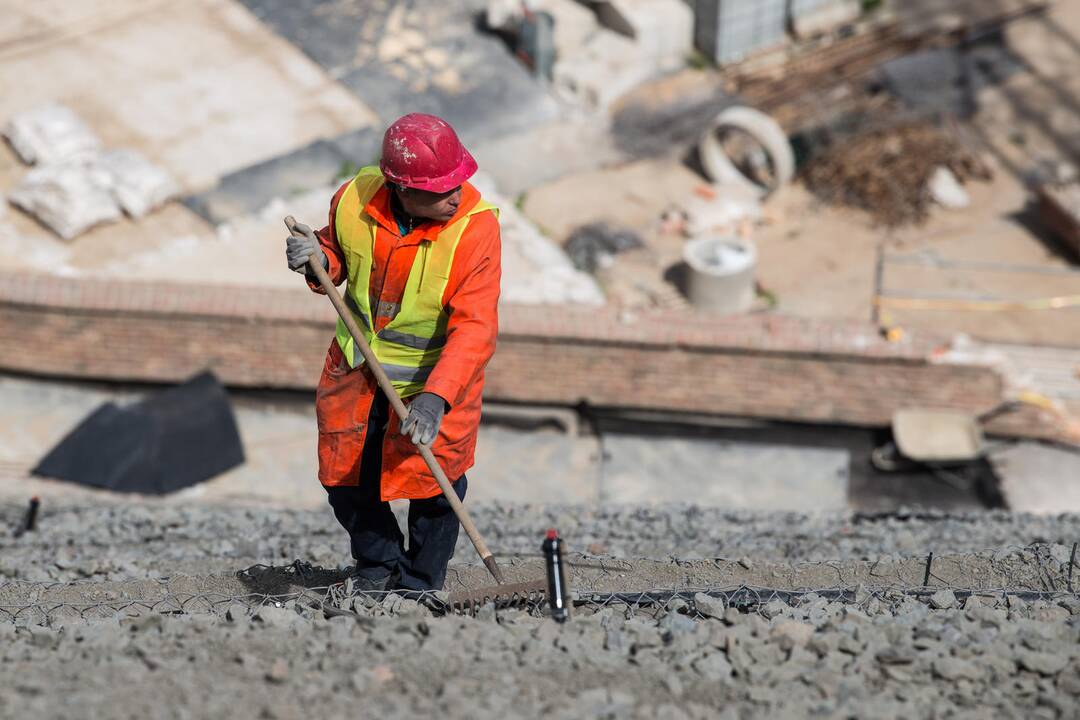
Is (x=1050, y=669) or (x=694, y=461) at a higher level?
(x=1050, y=669)

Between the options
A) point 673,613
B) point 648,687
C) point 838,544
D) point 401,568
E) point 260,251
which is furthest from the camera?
point 260,251

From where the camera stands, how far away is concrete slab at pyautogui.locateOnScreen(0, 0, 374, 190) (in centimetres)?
1405

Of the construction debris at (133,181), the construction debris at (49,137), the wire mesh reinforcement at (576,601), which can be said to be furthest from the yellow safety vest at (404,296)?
the construction debris at (49,137)

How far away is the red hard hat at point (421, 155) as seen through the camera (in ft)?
16.8

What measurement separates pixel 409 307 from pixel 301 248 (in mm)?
462

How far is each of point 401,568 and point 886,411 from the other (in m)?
5.64

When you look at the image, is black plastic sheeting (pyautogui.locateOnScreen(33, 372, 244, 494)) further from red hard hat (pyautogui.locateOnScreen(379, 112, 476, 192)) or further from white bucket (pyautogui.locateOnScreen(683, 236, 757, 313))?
red hard hat (pyautogui.locateOnScreen(379, 112, 476, 192))

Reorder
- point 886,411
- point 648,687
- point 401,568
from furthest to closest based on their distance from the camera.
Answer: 1. point 886,411
2. point 401,568
3. point 648,687

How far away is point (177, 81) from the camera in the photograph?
14742 millimetres

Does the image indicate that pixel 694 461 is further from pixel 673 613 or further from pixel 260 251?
pixel 673 613

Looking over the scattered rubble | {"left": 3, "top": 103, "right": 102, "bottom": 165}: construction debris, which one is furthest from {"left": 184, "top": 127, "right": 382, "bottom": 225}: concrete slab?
{"left": 3, "top": 103, "right": 102, "bottom": 165}: construction debris

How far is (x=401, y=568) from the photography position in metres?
6.12

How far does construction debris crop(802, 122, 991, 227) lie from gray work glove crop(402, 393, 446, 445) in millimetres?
9734

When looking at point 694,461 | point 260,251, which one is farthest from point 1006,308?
point 260,251
